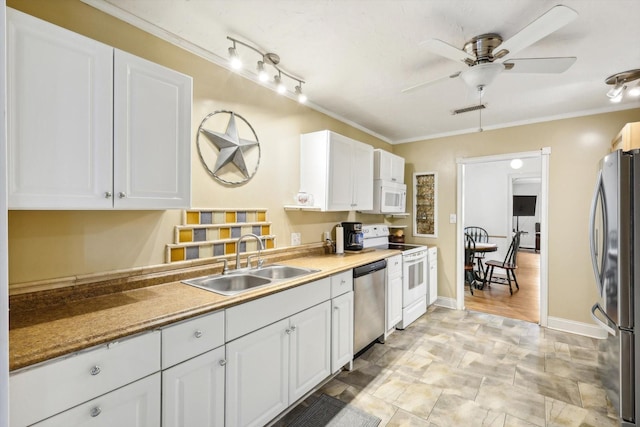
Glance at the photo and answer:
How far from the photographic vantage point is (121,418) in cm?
115

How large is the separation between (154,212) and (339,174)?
1745 millimetres

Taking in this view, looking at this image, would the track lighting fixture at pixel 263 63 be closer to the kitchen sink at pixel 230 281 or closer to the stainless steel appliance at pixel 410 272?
the kitchen sink at pixel 230 281

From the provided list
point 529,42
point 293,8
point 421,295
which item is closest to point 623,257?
point 529,42

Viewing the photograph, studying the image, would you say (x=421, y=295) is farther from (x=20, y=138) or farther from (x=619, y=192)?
(x=20, y=138)

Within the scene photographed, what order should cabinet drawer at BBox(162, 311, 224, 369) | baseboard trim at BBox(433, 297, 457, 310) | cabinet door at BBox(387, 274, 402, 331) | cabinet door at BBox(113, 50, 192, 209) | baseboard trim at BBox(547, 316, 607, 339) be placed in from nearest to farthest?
cabinet drawer at BBox(162, 311, 224, 369) < cabinet door at BBox(113, 50, 192, 209) < cabinet door at BBox(387, 274, 402, 331) < baseboard trim at BBox(547, 316, 607, 339) < baseboard trim at BBox(433, 297, 457, 310)

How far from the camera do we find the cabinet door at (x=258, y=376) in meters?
1.56

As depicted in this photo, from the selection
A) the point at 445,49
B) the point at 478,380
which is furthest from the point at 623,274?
the point at 445,49

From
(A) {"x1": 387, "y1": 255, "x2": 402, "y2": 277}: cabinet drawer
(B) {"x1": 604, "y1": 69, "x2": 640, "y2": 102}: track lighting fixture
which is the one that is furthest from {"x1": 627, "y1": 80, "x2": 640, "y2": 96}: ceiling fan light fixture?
(A) {"x1": 387, "y1": 255, "x2": 402, "y2": 277}: cabinet drawer

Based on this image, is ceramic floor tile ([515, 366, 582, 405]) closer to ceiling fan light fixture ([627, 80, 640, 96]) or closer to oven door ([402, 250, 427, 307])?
oven door ([402, 250, 427, 307])

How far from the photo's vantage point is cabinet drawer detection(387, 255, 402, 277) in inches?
123

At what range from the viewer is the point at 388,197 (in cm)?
393

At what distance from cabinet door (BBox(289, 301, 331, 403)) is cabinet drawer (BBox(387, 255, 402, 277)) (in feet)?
3.54

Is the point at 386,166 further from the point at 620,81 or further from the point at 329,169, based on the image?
the point at 620,81

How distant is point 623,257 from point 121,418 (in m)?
2.85
